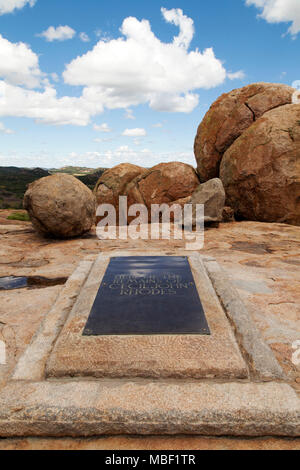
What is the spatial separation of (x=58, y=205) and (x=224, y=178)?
4353 mm

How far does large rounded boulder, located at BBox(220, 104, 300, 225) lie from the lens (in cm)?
650

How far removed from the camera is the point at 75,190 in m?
5.18

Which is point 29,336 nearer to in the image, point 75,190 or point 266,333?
point 266,333

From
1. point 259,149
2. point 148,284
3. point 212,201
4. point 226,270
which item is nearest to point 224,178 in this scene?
point 259,149

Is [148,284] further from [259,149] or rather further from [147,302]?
[259,149]

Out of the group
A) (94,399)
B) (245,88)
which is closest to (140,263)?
(94,399)

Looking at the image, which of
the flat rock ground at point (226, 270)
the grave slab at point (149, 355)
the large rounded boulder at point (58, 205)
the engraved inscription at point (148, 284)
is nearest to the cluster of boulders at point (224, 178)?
the large rounded boulder at point (58, 205)

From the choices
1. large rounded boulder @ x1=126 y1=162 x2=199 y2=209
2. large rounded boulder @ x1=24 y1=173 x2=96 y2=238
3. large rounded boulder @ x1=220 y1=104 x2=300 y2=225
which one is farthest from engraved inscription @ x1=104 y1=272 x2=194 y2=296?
large rounded boulder @ x1=126 y1=162 x2=199 y2=209

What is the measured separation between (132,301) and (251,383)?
3.48 ft

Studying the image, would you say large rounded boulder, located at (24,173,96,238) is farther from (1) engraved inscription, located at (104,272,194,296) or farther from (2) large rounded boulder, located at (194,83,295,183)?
(2) large rounded boulder, located at (194,83,295,183)

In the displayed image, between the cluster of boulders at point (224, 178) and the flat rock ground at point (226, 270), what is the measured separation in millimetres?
519

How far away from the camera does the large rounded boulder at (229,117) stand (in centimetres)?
777

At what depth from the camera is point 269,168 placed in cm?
661

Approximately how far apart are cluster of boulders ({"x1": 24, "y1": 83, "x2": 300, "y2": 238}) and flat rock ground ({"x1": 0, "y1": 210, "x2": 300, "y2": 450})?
0.52 metres
